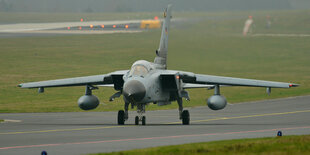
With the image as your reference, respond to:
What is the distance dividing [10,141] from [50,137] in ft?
6.18

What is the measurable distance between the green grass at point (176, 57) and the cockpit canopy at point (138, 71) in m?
18.1

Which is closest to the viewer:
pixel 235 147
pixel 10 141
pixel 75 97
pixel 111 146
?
pixel 235 147

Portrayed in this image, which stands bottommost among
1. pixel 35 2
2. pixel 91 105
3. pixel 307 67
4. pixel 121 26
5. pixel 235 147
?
pixel 235 147

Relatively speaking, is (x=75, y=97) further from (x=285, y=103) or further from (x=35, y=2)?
(x=35, y=2)

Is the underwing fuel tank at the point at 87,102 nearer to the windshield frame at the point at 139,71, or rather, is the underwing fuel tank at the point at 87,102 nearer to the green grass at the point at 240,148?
the windshield frame at the point at 139,71

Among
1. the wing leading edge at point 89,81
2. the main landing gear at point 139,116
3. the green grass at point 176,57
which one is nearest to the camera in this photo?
the main landing gear at point 139,116

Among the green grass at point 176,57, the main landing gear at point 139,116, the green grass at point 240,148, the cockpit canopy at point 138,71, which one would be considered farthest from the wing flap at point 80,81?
the green grass at point 176,57

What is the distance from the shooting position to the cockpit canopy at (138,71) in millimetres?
30656

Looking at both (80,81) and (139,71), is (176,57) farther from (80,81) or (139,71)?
(139,71)

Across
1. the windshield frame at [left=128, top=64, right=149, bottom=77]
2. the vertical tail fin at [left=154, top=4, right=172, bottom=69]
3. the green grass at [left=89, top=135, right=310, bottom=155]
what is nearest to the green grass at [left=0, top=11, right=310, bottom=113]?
the vertical tail fin at [left=154, top=4, right=172, bottom=69]

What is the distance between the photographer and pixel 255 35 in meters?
83.6

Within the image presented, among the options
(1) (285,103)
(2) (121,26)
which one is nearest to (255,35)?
(2) (121,26)

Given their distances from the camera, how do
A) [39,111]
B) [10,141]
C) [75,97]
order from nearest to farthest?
[10,141] → [39,111] → [75,97]

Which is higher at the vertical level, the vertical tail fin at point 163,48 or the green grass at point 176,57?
the green grass at point 176,57
